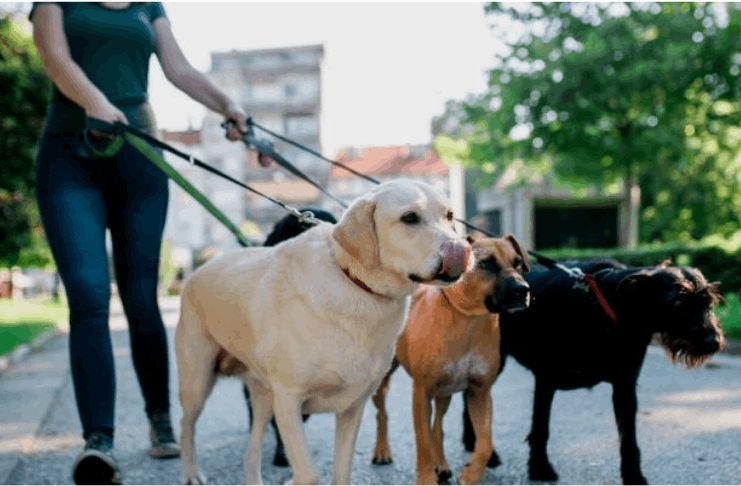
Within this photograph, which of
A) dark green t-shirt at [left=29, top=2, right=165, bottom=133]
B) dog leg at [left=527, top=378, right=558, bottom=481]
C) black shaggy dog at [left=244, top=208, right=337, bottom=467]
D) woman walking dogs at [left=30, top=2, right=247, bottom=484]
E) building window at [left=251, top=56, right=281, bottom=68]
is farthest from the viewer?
building window at [left=251, top=56, right=281, bottom=68]

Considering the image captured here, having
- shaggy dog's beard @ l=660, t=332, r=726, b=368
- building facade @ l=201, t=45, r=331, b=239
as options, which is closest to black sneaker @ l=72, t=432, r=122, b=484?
shaggy dog's beard @ l=660, t=332, r=726, b=368

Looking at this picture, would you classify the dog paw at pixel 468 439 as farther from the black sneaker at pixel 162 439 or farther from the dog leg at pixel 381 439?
the black sneaker at pixel 162 439

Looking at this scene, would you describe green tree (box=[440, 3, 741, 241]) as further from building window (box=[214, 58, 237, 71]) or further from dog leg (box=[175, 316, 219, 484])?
building window (box=[214, 58, 237, 71])

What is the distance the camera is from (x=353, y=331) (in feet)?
8.84

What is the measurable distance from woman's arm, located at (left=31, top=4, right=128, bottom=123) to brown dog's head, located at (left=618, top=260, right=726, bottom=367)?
2480 millimetres

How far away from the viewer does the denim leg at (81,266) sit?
11.4 ft

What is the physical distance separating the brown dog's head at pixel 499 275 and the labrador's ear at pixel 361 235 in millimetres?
687

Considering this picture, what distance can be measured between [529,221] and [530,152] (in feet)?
47.1

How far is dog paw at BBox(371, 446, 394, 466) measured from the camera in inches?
163

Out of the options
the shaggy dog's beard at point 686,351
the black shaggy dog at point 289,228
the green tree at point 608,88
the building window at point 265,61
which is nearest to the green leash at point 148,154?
the black shaggy dog at point 289,228

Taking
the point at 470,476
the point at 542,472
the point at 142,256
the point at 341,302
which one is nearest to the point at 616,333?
the point at 542,472

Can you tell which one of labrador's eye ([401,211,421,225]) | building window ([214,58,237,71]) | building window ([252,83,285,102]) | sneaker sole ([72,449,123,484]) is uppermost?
building window ([214,58,237,71])

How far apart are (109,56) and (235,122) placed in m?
0.71

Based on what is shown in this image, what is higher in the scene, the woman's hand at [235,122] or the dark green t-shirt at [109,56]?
the dark green t-shirt at [109,56]
